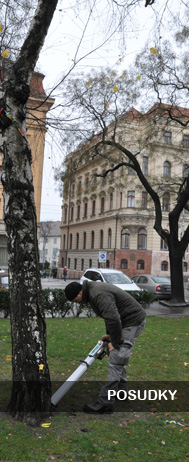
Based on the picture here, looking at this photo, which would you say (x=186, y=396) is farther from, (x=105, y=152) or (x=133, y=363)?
(x=105, y=152)

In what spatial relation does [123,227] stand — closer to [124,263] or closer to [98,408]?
[124,263]

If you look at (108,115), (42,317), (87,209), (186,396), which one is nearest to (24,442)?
(42,317)

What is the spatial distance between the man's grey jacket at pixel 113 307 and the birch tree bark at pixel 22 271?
0.57 m

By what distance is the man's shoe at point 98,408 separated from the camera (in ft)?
13.9

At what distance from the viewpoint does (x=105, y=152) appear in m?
19.2

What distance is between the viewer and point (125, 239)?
46.3 m

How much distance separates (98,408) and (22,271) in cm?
170

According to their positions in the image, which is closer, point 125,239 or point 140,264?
point 140,264

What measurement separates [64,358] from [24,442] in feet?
10.1

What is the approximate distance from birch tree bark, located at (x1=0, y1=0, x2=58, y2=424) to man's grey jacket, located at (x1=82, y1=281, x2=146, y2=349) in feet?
1.86

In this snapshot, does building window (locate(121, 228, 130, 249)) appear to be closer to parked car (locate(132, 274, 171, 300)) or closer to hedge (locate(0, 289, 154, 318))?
parked car (locate(132, 274, 171, 300))

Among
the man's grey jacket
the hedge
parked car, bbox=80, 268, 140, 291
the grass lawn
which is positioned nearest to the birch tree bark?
the grass lawn

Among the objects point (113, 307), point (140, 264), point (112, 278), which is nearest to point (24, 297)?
point (113, 307)

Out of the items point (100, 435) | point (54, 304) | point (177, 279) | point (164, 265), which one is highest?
point (177, 279)
